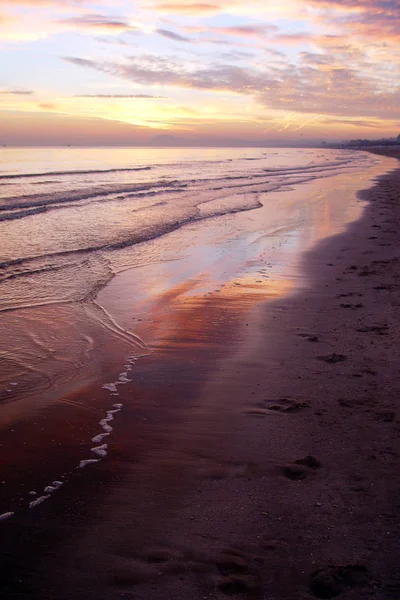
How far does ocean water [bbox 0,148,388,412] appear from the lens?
280 inches

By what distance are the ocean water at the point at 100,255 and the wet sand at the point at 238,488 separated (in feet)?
4.48

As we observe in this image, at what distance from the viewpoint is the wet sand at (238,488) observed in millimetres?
3137

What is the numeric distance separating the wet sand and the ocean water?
1366 millimetres

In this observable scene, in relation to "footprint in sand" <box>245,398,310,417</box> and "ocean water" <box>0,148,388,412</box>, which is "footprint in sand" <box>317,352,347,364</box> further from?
"ocean water" <box>0,148,388,412</box>

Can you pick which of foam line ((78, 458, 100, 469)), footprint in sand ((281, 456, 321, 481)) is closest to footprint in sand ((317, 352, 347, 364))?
footprint in sand ((281, 456, 321, 481))

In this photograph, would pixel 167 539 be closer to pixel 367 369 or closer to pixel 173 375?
pixel 173 375

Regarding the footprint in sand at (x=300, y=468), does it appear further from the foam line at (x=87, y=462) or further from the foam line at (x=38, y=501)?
the foam line at (x=38, y=501)

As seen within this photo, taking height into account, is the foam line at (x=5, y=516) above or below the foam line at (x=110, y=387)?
below

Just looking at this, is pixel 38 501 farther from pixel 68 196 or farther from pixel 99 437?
pixel 68 196

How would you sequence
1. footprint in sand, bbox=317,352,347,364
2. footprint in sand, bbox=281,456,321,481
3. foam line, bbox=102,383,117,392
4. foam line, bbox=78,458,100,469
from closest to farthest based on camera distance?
footprint in sand, bbox=281,456,321,481, foam line, bbox=78,458,100,469, foam line, bbox=102,383,117,392, footprint in sand, bbox=317,352,347,364

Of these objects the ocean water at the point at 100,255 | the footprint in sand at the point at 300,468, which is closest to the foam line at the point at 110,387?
the ocean water at the point at 100,255

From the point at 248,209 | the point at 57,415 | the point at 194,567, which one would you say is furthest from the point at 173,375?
the point at 248,209

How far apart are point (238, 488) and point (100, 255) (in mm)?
10996

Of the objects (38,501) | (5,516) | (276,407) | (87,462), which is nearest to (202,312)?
(276,407)
